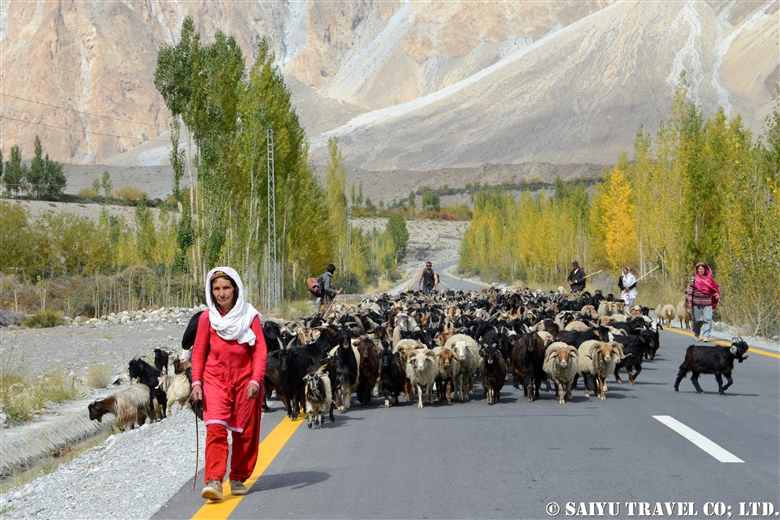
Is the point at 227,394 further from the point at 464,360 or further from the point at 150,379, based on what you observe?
the point at 150,379

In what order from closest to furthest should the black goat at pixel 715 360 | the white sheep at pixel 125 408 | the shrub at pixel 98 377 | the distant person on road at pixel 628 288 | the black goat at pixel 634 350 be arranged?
the black goat at pixel 715 360 → the white sheep at pixel 125 408 → the black goat at pixel 634 350 → the shrub at pixel 98 377 → the distant person on road at pixel 628 288

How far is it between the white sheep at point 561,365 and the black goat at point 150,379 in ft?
20.9

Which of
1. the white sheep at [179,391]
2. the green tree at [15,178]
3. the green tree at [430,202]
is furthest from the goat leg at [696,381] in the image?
the green tree at [430,202]

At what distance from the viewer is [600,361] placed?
40.9 ft

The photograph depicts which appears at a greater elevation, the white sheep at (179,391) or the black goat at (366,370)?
the black goat at (366,370)

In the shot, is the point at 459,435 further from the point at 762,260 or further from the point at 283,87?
the point at 283,87

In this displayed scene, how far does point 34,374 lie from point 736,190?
19.4 metres

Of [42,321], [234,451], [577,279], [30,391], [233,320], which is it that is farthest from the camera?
[42,321]

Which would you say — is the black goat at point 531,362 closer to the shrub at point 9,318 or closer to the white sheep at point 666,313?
the white sheep at point 666,313

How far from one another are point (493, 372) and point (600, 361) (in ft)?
5.42

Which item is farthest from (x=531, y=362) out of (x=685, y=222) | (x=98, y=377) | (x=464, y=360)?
(x=685, y=222)

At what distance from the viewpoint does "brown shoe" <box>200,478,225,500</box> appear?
6.57m

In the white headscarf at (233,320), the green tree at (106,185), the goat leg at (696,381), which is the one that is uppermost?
the green tree at (106,185)

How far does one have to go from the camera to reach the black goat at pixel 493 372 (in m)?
12.0
